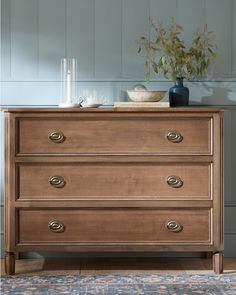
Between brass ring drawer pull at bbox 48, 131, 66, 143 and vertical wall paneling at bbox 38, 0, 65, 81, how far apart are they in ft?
2.19

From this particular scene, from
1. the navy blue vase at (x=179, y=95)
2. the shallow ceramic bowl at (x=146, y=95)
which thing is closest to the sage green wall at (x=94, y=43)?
the navy blue vase at (x=179, y=95)

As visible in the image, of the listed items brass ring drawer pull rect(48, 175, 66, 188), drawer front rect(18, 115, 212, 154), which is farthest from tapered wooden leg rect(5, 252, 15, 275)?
drawer front rect(18, 115, 212, 154)

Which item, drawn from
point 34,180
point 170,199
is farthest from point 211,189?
point 34,180

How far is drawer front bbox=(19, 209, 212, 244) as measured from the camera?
3.59 m

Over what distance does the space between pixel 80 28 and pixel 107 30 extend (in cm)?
16

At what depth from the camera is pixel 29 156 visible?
357 cm

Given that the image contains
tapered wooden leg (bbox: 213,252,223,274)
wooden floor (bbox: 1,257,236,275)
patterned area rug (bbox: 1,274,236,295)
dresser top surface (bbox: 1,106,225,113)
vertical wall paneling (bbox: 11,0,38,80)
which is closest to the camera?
patterned area rug (bbox: 1,274,236,295)

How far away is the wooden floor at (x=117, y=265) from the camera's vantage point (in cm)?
374

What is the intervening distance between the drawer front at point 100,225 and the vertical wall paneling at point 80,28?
99 cm

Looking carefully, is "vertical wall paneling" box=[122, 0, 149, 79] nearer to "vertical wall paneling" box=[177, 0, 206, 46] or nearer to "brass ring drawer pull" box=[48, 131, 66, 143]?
"vertical wall paneling" box=[177, 0, 206, 46]

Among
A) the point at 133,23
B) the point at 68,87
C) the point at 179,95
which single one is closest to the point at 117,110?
the point at 68,87

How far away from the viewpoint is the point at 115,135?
3.58 m

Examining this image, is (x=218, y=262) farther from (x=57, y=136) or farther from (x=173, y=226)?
(x=57, y=136)

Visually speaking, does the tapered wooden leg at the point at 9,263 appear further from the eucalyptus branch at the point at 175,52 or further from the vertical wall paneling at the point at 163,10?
the vertical wall paneling at the point at 163,10
